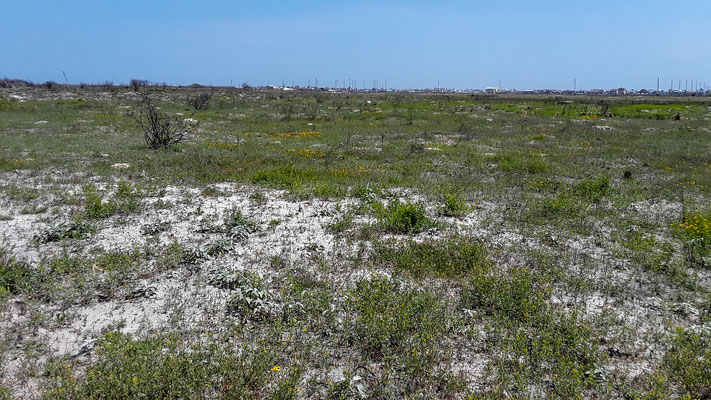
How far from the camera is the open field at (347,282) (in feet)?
15.1

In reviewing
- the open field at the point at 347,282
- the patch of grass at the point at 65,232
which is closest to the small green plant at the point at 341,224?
the open field at the point at 347,282

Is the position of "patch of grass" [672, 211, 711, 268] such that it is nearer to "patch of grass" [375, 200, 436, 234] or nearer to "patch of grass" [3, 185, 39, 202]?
"patch of grass" [375, 200, 436, 234]

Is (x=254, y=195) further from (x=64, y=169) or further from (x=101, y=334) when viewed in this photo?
(x=64, y=169)

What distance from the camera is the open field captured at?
15.1 feet

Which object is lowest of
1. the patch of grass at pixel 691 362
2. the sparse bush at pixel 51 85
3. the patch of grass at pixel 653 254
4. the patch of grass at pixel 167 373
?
the patch of grass at pixel 691 362

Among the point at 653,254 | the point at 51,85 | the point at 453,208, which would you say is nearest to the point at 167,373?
the point at 453,208

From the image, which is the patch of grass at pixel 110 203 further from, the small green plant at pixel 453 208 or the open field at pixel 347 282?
the small green plant at pixel 453 208

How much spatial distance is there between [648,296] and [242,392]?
662cm

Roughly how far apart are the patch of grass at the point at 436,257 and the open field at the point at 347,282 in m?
0.05

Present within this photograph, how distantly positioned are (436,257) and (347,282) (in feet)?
6.60

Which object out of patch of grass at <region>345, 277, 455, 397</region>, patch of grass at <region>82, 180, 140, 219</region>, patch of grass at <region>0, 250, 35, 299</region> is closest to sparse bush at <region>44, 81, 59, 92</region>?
patch of grass at <region>82, 180, 140, 219</region>

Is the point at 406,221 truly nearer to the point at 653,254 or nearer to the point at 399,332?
the point at 399,332

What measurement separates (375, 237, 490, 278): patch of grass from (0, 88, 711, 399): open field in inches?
1.9

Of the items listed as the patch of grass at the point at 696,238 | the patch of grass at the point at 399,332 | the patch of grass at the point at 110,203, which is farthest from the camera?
the patch of grass at the point at 110,203
